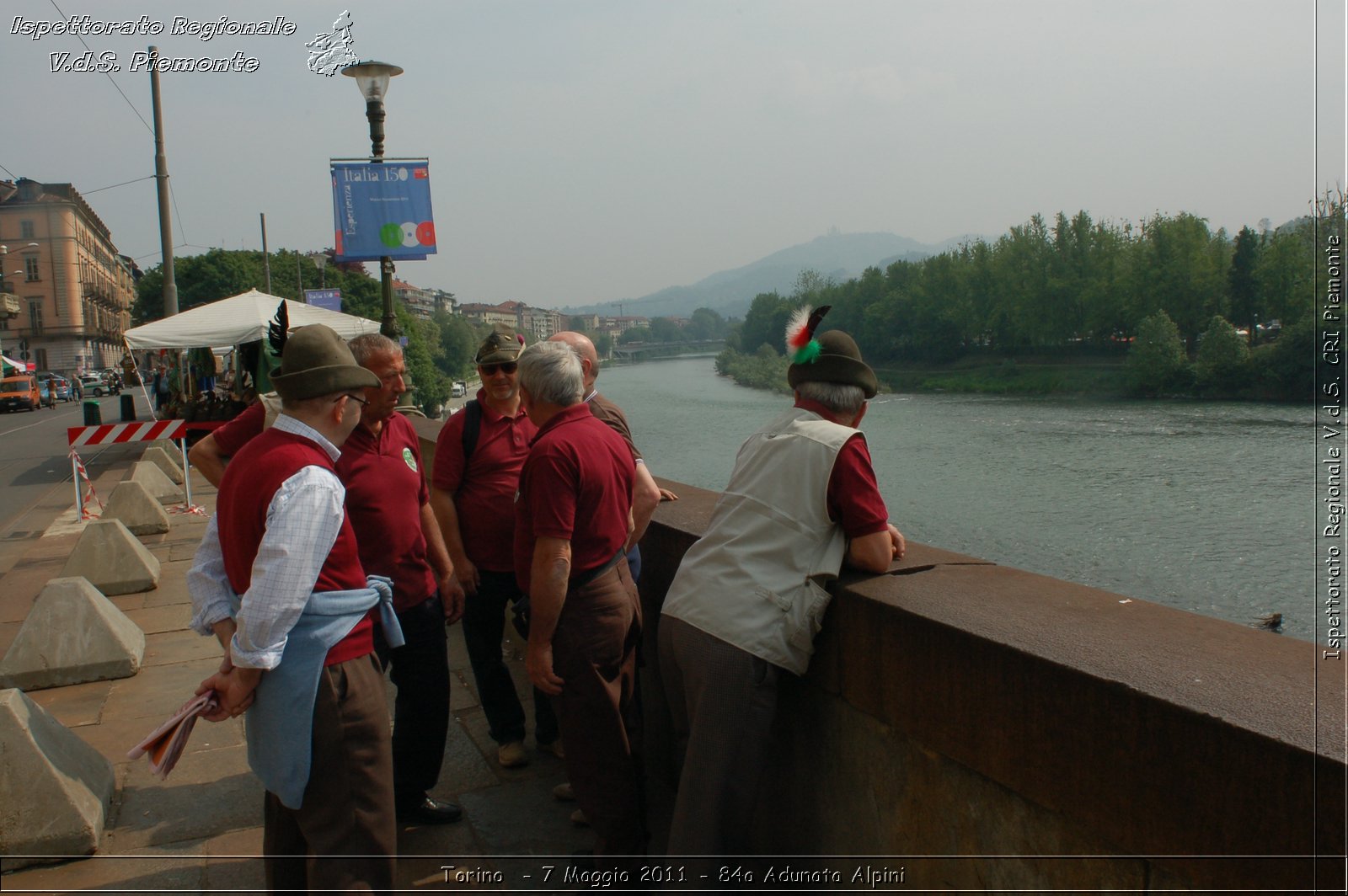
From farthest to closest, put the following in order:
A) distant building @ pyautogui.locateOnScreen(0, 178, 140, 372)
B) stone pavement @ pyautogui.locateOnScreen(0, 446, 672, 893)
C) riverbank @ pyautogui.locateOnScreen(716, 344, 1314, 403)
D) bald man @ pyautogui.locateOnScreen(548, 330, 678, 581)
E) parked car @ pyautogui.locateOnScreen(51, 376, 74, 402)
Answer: distant building @ pyautogui.locateOnScreen(0, 178, 140, 372), parked car @ pyautogui.locateOnScreen(51, 376, 74, 402), riverbank @ pyautogui.locateOnScreen(716, 344, 1314, 403), bald man @ pyautogui.locateOnScreen(548, 330, 678, 581), stone pavement @ pyautogui.locateOnScreen(0, 446, 672, 893)

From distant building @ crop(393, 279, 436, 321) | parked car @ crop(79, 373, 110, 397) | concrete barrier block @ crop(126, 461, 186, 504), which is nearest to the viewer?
concrete barrier block @ crop(126, 461, 186, 504)

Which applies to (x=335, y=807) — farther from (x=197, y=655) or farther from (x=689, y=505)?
(x=197, y=655)

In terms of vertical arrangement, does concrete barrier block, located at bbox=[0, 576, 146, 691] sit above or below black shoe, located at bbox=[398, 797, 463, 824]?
above

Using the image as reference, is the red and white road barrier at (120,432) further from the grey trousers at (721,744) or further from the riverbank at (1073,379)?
the grey trousers at (721,744)

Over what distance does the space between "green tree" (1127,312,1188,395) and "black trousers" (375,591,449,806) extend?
63.4ft

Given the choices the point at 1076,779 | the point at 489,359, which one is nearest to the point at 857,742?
the point at 1076,779

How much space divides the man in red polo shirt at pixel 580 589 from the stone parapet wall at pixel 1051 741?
0.52 m

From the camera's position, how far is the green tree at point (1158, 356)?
19531mm

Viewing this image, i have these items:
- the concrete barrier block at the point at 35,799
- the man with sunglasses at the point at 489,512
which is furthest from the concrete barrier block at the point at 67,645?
the man with sunglasses at the point at 489,512

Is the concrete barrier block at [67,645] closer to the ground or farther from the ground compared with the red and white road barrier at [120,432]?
closer to the ground

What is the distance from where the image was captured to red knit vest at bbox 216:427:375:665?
2.38 meters

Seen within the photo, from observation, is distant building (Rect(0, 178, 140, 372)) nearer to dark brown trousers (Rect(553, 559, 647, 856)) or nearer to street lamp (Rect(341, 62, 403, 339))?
street lamp (Rect(341, 62, 403, 339))

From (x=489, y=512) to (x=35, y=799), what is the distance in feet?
6.25

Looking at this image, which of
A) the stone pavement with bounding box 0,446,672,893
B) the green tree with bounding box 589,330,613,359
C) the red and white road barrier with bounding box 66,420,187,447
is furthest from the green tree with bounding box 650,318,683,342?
the stone pavement with bounding box 0,446,672,893
